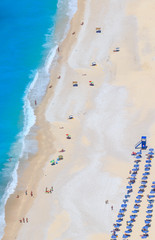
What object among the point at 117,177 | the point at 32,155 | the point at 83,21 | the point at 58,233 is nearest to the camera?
the point at 58,233

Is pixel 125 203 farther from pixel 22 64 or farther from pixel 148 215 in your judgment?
pixel 22 64

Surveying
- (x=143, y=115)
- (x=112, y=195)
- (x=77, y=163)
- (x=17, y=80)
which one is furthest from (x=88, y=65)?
(x=112, y=195)

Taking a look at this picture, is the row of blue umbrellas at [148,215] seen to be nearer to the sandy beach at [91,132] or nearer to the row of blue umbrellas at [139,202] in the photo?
the row of blue umbrellas at [139,202]

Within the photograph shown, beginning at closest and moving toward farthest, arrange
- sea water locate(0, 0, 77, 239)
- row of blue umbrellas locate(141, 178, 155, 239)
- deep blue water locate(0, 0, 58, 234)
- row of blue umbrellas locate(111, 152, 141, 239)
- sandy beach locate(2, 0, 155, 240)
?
row of blue umbrellas locate(141, 178, 155, 239), row of blue umbrellas locate(111, 152, 141, 239), sandy beach locate(2, 0, 155, 240), sea water locate(0, 0, 77, 239), deep blue water locate(0, 0, 58, 234)

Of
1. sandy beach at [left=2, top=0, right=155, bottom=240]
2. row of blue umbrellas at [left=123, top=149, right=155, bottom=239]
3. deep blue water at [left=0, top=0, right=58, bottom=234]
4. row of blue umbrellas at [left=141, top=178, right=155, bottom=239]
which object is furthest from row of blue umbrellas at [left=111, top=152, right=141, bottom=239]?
deep blue water at [left=0, top=0, right=58, bottom=234]

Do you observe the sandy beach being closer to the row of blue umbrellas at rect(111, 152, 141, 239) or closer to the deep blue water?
the row of blue umbrellas at rect(111, 152, 141, 239)

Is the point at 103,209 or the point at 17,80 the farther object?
the point at 17,80

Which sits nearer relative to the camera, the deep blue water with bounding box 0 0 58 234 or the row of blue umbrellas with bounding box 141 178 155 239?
the row of blue umbrellas with bounding box 141 178 155 239

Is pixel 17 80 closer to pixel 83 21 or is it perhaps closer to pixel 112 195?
pixel 83 21

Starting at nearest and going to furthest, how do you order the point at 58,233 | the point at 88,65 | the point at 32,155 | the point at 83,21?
1. the point at 58,233
2. the point at 32,155
3. the point at 88,65
4. the point at 83,21
